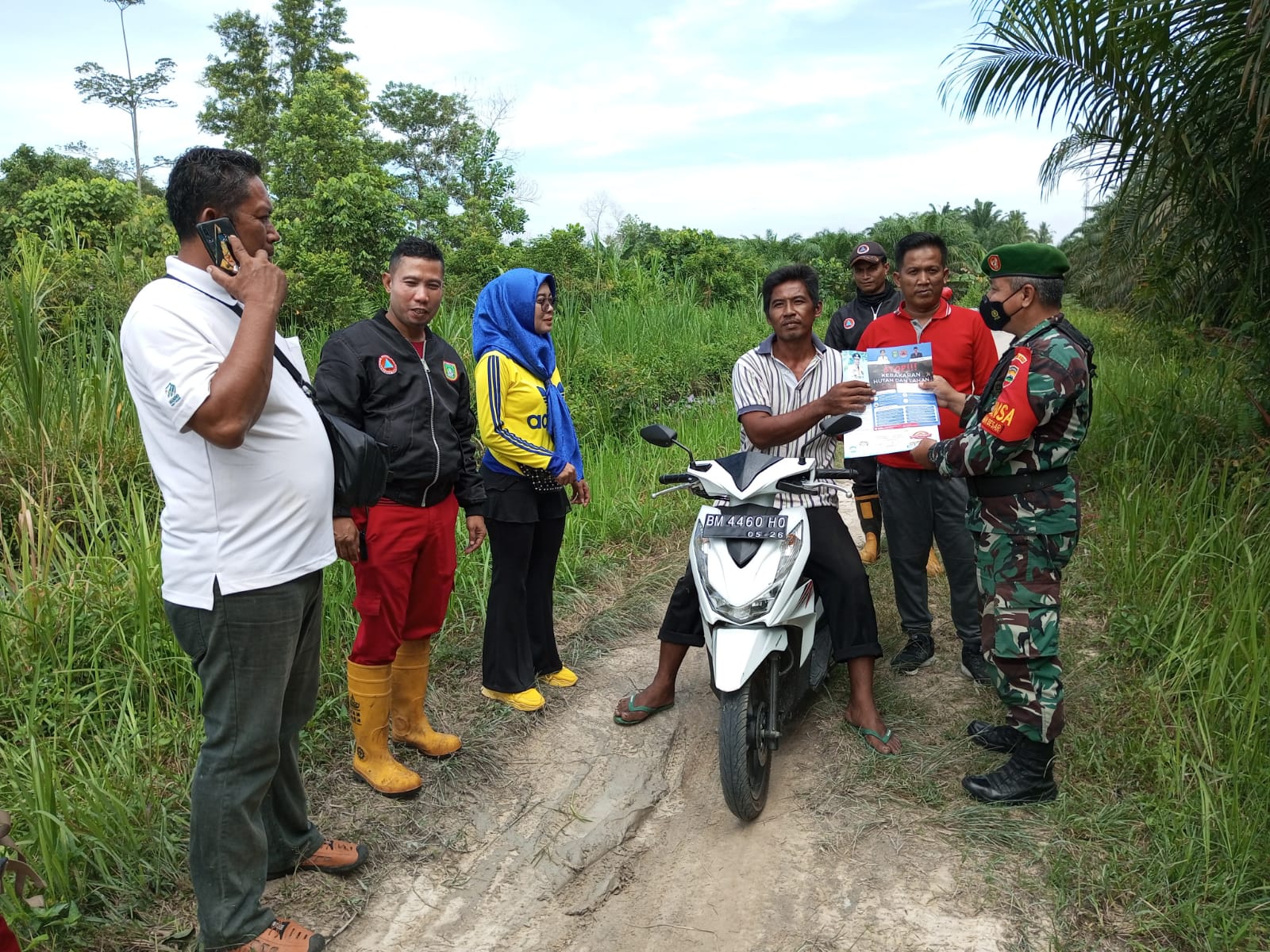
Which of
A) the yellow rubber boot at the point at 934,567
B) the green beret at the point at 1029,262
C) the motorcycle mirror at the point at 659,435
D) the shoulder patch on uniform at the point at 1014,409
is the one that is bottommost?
the yellow rubber boot at the point at 934,567

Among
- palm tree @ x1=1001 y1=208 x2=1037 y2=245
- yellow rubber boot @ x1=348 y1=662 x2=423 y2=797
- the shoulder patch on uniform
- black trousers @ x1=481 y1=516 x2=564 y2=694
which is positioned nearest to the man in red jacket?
the shoulder patch on uniform

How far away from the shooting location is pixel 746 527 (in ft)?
11.0

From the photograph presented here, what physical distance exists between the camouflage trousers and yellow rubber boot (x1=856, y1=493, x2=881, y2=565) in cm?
271

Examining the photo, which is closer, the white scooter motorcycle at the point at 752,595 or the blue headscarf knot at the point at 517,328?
the white scooter motorcycle at the point at 752,595

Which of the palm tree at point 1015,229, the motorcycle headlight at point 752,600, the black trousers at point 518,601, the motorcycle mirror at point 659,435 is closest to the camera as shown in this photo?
the motorcycle headlight at point 752,600

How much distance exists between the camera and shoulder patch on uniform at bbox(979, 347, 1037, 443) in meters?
3.04

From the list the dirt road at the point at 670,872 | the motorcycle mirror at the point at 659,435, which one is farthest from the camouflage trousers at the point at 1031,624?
the motorcycle mirror at the point at 659,435

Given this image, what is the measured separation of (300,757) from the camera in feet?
11.5

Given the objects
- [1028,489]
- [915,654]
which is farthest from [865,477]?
[1028,489]

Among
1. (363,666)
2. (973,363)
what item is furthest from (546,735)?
(973,363)

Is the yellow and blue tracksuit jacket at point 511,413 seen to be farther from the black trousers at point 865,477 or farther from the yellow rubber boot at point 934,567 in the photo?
the yellow rubber boot at point 934,567

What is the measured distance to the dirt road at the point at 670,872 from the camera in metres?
2.77

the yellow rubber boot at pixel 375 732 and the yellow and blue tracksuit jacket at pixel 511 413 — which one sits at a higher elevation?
the yellow and blue tracksuit jacket at pixel 511 413

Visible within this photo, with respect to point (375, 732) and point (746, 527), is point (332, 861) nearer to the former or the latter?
point (375, 732)
